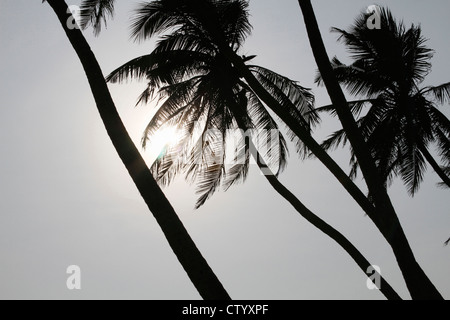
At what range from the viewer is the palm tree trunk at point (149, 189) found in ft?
13.2

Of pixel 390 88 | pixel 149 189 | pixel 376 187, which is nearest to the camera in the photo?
pixel 149 189

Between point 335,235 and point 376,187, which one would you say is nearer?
point 376,187

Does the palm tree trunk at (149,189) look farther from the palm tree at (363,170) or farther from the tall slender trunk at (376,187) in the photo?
the tall slender trunk at (376,187)

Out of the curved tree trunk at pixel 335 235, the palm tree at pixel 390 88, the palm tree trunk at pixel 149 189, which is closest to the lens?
the palm tree trunk at pixel 149 189

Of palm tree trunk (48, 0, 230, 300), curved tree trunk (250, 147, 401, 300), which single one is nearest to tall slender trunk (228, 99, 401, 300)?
curved tree trunk (250, 147, 401, 300)

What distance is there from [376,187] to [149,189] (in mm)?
3573

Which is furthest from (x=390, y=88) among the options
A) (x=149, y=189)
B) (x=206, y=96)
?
(x=149, y=189)

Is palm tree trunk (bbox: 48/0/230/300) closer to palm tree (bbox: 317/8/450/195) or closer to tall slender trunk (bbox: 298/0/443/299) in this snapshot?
tall slender trunk (bbox: 298/0/443/299)

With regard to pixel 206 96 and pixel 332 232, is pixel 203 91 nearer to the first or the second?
pixel 206 96

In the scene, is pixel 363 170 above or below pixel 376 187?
above

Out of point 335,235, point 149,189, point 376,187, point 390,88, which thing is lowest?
point 149,189

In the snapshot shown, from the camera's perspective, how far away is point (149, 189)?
178 inches

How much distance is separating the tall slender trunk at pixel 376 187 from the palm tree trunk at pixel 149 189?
3285 mm

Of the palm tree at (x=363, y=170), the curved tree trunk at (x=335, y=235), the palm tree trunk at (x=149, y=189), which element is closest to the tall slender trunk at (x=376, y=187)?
the palm tree at (x=363, y=170)
